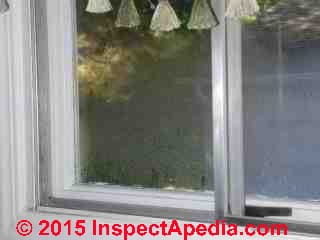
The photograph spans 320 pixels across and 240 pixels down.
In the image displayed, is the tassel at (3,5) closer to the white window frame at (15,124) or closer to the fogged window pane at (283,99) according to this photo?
the white window frame at (15,124)

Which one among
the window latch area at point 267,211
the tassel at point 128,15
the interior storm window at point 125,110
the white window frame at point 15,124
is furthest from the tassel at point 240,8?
the white window frame at point 15,124

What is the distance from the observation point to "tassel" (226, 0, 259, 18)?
3.50ft

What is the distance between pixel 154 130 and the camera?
4.10ft

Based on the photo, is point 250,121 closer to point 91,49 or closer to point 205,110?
point 205,110

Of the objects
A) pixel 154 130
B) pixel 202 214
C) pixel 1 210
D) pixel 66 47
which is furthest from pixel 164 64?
pixel 1 210

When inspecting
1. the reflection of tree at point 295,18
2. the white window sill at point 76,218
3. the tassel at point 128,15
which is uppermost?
the tassel at point 128,15

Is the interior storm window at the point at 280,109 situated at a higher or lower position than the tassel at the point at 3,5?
lower

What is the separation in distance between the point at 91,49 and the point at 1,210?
551 millimetres

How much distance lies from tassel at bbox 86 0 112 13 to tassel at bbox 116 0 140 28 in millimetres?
39

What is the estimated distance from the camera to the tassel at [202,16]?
3.63 feet

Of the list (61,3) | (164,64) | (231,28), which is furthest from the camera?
(61,3)

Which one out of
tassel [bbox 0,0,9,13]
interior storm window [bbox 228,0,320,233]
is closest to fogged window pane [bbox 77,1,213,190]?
interior storm window [bbox 228,0,320,233]

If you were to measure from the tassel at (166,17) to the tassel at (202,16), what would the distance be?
4 cm

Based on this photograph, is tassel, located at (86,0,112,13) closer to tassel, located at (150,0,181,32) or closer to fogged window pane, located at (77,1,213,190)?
fogged window pane, located at (77,1,213,190)
